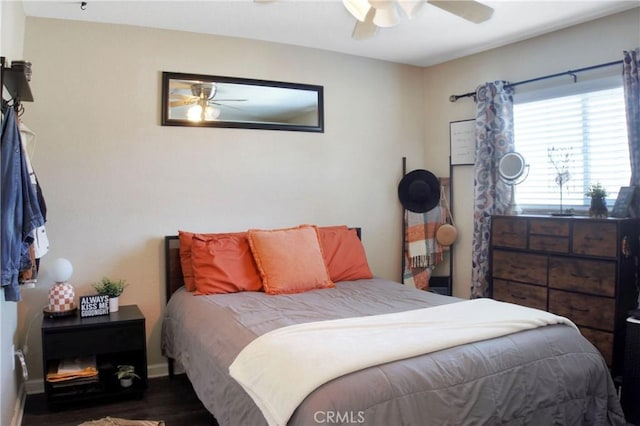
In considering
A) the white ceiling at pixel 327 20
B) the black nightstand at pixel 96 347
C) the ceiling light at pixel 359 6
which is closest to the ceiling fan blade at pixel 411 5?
the ceiling light at pixel 359 6

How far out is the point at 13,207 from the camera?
6.83 ft

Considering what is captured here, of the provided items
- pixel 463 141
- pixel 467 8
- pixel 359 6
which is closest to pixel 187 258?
pixel 359 6

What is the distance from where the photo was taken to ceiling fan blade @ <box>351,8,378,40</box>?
2313 mm

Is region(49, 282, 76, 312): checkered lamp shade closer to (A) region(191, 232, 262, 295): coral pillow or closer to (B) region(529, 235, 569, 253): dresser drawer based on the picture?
(A) region(191, 232, 262, 295): coral pillow

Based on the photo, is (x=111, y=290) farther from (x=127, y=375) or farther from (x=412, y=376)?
(x=412, y=376)

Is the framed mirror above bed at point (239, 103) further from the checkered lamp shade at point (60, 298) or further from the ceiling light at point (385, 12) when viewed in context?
the ceiling light at point (385, 12)

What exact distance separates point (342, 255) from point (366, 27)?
176 centimetres

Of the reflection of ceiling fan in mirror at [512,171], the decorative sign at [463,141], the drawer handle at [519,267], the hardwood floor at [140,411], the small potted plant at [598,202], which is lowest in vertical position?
the hardwood floor at [140,411]

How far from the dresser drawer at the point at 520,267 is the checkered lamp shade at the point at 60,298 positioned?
3000mm

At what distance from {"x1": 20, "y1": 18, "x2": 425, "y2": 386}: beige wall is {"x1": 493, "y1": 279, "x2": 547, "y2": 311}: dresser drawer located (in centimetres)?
125


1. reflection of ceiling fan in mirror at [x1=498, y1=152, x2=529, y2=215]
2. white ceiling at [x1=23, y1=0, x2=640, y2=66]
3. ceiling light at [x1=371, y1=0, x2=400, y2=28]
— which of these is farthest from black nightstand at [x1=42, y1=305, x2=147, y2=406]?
reflection of ceiling fan in mirror at [x1=498, y1=152, x2=529, y2=215]

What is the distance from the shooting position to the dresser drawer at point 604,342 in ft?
9.50

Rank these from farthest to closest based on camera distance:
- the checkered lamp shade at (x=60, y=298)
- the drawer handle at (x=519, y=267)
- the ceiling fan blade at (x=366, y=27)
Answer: the drawer handle at (x=519, y=267) < the checkered lamp shade at (x=60, y=298) < the ceiling fan blade at (x=366, y=27)

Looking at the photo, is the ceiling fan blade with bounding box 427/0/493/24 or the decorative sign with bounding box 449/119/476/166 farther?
the decorative sign with bounding box 449/119/476/166
